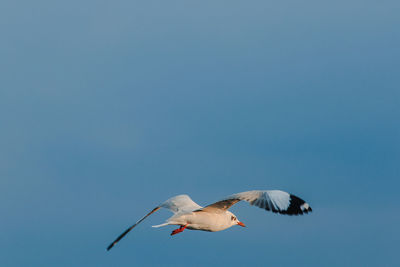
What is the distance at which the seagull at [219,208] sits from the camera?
18.8 metres

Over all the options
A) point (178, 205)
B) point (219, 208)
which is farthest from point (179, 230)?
point (219, 208)

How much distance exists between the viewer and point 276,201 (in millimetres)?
18781

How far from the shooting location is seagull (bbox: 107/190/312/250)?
1882 cm

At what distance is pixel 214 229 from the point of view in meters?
21.7

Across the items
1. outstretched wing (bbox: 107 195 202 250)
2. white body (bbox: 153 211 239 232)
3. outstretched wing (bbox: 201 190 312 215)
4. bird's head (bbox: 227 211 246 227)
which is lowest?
outstretched wing (bbox: 201 190 312 215)

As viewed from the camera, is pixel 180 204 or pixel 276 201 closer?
pixel 276 201

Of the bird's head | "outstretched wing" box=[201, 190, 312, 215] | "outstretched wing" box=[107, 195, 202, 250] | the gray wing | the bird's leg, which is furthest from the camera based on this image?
the bird's head

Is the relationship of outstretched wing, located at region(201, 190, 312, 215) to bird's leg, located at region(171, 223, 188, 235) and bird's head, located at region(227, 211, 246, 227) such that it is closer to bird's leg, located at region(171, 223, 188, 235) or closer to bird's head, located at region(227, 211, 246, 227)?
bird's leg, located at region(171, 223, 188, 235)

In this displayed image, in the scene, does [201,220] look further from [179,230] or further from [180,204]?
[180,204]

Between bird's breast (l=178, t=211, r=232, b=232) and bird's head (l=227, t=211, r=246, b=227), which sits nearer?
bird's breast (l=178, t=211, r=232, b=232)

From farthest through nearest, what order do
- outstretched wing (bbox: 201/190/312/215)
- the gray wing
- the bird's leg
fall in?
the gray wing, the bird's leg, outstretched wing (bbox: 201/190/312/215)

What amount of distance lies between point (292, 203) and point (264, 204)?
911 mm

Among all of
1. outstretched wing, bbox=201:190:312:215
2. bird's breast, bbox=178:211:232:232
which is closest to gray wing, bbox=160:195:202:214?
bird's breast, bbox=178:211:232:232

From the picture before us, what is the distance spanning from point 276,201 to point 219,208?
319cm
